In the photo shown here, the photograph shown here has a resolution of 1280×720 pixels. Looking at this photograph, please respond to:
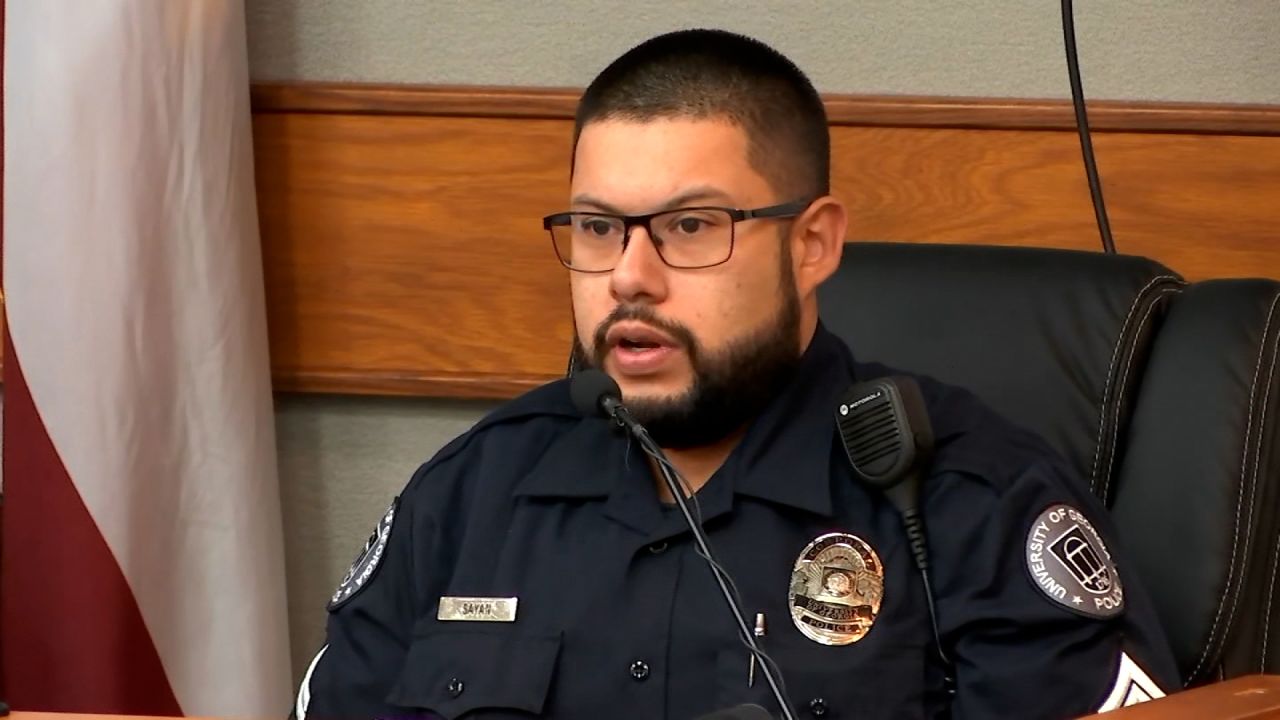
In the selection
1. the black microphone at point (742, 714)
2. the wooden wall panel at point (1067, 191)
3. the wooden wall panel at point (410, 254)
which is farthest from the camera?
the wooden wall panel at point (410, 254)

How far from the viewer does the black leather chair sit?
132 centimetres

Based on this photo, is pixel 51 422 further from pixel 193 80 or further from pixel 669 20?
pixel 669 20

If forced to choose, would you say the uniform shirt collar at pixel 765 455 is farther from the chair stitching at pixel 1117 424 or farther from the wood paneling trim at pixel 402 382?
the wood paneling trim at pixel 402 382

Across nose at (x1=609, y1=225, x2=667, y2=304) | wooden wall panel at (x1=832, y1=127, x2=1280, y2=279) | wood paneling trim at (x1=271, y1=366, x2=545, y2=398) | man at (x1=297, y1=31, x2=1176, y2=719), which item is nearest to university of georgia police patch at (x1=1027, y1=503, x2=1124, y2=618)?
man at (x1=297, y1=31, x2=1176, y2=719)

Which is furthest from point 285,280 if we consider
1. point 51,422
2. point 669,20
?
point 669,20

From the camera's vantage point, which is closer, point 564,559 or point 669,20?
point 564,559

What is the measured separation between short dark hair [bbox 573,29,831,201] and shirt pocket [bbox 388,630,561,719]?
1.46ft

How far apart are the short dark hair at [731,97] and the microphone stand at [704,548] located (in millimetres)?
336

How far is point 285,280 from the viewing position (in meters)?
2.32

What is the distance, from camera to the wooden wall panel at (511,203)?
7.00ft

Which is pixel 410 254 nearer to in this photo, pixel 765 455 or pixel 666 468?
pixel 765 455

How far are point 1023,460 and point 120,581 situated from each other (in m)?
1.23

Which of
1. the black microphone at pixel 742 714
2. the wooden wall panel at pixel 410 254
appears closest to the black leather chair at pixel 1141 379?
the black microphone at pixel 742 714

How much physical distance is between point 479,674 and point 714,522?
23 cm
